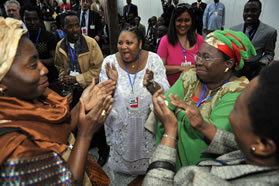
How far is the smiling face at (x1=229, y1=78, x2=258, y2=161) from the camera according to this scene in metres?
0.75

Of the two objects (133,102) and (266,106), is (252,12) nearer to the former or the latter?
(133,102)

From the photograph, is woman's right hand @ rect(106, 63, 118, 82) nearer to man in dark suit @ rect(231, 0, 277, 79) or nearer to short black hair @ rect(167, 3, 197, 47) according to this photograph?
short black hair @ rect(167, 3, 197, 47)

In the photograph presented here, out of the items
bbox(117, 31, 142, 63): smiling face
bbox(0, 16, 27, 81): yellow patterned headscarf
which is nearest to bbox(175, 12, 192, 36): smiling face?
bbox(117, 31, 142, 63): smiling face

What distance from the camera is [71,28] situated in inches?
106

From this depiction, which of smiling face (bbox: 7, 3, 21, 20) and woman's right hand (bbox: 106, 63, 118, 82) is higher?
smiling face (bbox: 7, 3, 21, 20)

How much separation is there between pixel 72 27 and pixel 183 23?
1.70m

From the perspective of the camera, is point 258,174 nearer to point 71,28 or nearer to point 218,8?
point 71,28

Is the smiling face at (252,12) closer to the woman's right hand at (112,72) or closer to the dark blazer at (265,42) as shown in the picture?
the dark blazer at (265,42)

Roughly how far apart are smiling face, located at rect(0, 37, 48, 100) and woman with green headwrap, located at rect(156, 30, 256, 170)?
932mm

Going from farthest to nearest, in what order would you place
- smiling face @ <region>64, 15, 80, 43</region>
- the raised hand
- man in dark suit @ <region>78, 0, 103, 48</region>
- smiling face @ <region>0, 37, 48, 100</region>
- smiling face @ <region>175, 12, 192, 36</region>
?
man in dark suit @ <region>78, 0, 103, 48</region> → smiling face @ <region>175, 12, 192, 36</region> → smiling face @ <region>64, 15, 80, 43</region> → the raised hand → smiling face @ <region>0, 37, 48, 100</region>

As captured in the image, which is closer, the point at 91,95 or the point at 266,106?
the point at 266,106

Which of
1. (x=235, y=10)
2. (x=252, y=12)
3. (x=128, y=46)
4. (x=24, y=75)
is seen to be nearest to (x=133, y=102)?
(x=128, y=46)

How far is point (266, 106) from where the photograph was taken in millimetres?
675

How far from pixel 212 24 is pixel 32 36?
21.4ft
